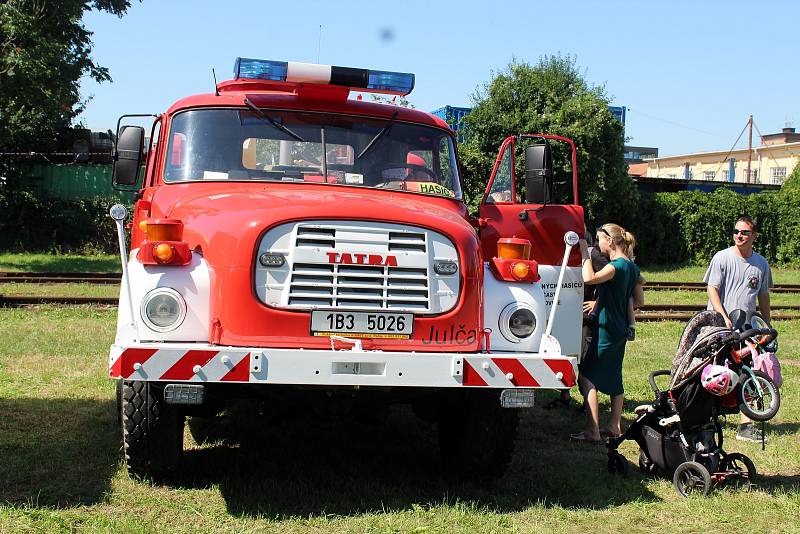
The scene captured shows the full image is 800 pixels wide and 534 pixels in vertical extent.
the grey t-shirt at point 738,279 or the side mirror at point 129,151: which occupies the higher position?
the side mirror at point 129,151

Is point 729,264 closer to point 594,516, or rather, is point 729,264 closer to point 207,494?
point 594,516

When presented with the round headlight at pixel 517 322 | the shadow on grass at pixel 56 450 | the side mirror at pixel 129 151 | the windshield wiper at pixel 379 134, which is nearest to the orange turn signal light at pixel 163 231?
the shadow on grass at pixel 56 450

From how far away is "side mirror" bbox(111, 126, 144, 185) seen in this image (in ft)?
22.4

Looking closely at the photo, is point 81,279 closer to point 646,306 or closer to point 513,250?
point 646,306

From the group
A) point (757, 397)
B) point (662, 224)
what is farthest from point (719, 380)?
point (662, 224)

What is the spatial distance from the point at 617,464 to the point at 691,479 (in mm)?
593

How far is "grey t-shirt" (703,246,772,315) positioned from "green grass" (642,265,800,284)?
17.6m

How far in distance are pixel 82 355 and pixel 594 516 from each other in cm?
671

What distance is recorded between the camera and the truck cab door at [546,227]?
6.77 metres

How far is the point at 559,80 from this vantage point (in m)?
27.1

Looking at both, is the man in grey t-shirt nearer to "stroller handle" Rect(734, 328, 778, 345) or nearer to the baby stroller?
the baby stroller

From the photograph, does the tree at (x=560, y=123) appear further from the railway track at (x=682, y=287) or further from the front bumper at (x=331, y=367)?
the front bumper at (x=331, y=367)

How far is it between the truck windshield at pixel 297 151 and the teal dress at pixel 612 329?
4.56 feet

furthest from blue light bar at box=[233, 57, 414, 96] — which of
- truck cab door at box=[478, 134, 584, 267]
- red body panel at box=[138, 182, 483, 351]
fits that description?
truck cab door at box=[478, 134, 584, 267]
